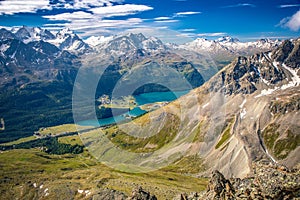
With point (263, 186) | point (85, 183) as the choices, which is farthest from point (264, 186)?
point (85, 183)

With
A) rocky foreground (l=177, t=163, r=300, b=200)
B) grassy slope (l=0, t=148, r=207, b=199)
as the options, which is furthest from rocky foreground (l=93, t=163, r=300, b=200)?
grassy slope (l=0, t=148, r=207, b=199)

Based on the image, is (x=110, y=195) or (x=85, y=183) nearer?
(x=110, y=195)

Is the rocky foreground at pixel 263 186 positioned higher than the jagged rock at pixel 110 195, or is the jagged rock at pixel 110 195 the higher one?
the rocky foreground at pixel 263 186

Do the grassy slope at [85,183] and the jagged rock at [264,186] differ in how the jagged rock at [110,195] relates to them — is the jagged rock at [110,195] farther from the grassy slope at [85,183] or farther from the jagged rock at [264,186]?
the jagged rock at [264,186]

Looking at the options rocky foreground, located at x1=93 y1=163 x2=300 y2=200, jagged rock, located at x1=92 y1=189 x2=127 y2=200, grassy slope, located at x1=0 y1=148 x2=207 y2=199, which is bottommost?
grassy slope, located at x1=0 y1=148 x2=207 y2=199

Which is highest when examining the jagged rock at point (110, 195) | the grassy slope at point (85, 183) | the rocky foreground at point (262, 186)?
the rocky foreground at point (262, 186)

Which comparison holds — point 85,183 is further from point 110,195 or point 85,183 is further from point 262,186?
point 262,186

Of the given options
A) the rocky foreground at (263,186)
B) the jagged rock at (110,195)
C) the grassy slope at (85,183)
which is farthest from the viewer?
the grassy slope at (85,183)

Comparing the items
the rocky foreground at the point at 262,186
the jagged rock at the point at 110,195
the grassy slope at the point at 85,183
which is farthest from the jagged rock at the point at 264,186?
the grassy slope at the point at 85,183

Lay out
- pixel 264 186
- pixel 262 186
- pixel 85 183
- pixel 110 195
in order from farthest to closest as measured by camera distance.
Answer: pixel 85 183 < pixel 110 195 < pixel 262 186 < pixel 264 186

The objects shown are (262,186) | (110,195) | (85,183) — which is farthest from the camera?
(85,183)

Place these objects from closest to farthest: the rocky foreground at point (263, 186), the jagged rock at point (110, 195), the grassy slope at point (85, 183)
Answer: the rocky foreground at point (263, 186)
the jagged rock at point (110, 195)
the grassy slope at point (85, 183)

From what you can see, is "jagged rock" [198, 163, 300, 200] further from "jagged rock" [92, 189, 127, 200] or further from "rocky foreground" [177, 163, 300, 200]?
"jagged rock" [92, 189, 127, 200]
